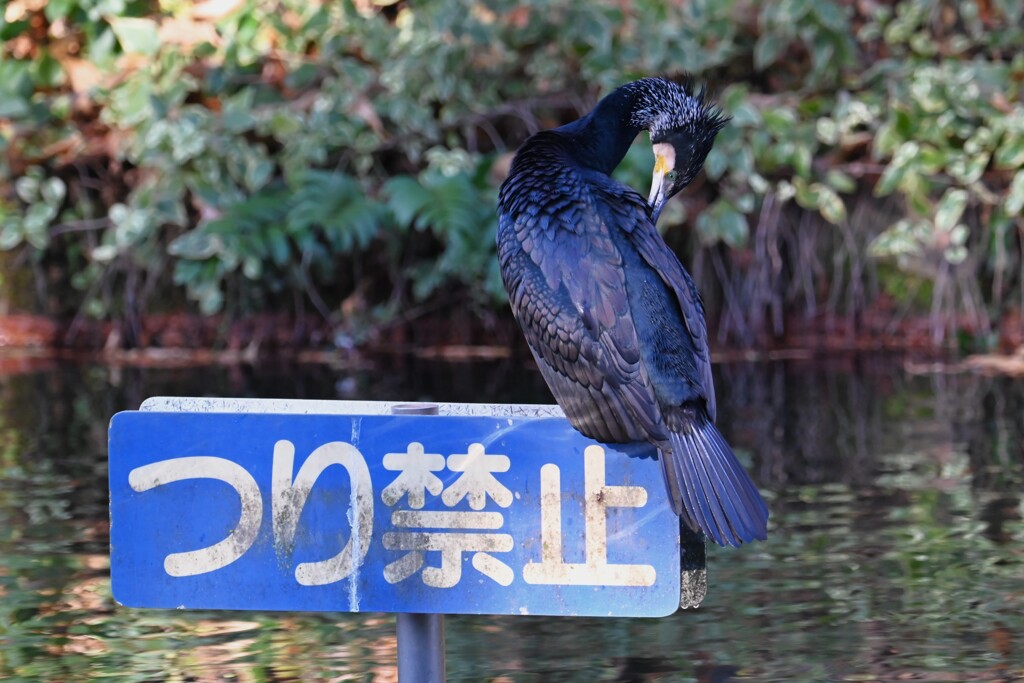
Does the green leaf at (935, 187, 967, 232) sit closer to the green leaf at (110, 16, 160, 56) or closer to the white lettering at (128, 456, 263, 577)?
the green leaf at (110, 16, 160, 56)

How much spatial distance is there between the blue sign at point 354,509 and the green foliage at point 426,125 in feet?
14.6

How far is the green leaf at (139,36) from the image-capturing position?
764 cm

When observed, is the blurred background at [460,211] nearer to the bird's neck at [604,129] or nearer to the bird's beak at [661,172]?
the bird's neck at [604,129]

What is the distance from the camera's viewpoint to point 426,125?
7668 mm

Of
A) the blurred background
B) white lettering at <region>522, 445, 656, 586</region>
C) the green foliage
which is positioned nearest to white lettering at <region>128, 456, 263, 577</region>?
white lettering at <region>522, 445, 656, 586</region>

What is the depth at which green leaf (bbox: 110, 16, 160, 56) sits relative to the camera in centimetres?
764

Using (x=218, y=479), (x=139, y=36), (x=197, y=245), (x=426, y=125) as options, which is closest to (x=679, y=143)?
(x=218, y=479)

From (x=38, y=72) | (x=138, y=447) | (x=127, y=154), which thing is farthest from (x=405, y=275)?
(x=138, y=447)

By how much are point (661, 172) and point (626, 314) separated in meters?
0.59

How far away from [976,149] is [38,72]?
4.91 metres

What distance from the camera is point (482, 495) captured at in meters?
2.56

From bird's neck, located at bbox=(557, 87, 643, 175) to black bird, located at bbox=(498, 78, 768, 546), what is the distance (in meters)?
0.19

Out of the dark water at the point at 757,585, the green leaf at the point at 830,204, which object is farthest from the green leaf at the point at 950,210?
the dark water at the point at 757,585

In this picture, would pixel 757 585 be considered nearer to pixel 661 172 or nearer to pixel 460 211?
pixel 661 172
